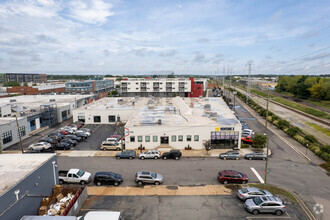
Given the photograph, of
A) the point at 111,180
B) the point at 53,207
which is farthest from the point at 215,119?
the point at 53,207

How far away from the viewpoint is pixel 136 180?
76.1ft

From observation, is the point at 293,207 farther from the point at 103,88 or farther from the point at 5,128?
the point at 103,88

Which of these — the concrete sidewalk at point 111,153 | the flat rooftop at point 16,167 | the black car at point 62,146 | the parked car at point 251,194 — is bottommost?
the concrete sidewalk at point 111,153

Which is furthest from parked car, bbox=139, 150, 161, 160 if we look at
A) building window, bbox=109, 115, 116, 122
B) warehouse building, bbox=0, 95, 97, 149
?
warehouse building, bbox=0, 95, 97, 149

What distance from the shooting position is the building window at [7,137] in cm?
3484

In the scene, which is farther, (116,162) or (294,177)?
(116,162)

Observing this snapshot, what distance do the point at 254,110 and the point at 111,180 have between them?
6253cm

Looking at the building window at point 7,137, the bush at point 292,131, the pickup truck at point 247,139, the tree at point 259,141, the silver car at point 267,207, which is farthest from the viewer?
the bush at point 292,131

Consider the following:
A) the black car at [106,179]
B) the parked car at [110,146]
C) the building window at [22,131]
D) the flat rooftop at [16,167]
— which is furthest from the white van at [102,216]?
the building window at [22,131]

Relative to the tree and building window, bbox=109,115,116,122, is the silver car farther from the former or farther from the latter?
building window, bbox=109,115,116,122

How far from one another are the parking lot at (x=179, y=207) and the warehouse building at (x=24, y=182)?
4.16 metres

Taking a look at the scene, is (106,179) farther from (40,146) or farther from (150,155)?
(40,146)

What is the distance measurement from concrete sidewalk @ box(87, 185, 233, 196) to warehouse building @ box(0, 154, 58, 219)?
15.6 feet

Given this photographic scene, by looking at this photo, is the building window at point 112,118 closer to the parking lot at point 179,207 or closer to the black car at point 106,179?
the black car at point 106,179
